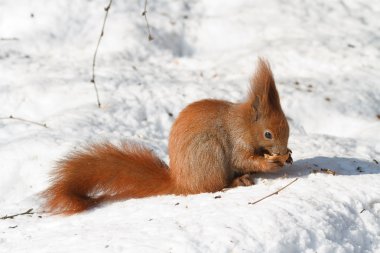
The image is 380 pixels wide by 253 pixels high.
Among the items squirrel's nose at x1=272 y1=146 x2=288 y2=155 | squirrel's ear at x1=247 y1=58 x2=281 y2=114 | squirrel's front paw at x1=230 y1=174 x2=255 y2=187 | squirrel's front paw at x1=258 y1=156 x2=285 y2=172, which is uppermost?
squirrel's ear at x1=247 y1=58 x2=281 y2=114

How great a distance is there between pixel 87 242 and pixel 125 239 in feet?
0.63

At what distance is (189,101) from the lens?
16.7 ft

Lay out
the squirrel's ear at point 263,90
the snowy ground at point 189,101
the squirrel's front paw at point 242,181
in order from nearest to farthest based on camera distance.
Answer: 1. the snowy ground at point 189,101
2. the squirrel's ear at point 263,90
3. the squirrel's front paw at point 242,181

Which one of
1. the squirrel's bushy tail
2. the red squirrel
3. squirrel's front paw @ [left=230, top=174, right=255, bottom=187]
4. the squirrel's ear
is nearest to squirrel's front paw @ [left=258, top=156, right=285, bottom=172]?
the red squirrel

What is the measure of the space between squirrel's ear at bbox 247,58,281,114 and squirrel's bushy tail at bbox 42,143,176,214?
67 centimetres

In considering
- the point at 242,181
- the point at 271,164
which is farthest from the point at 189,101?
the point at 271,164

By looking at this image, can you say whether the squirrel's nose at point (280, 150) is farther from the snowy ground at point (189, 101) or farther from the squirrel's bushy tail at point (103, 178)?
the squirrel's bushy tail at point (103, 178)

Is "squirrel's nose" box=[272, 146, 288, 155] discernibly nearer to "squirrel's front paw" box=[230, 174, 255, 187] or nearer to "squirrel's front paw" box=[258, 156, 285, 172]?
"squirrel's front paw" box=[258, 156, 285, 172]

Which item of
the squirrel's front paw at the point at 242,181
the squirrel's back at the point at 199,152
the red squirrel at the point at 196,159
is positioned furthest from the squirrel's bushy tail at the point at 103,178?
the squirrel's front paw at the point at 242,181

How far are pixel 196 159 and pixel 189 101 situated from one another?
1.71 meters

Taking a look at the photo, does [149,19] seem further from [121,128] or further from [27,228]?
[27,228]

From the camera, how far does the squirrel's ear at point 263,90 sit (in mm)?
3408

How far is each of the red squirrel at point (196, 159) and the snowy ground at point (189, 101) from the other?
10 cm

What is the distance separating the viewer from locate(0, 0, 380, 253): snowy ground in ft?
9.72
